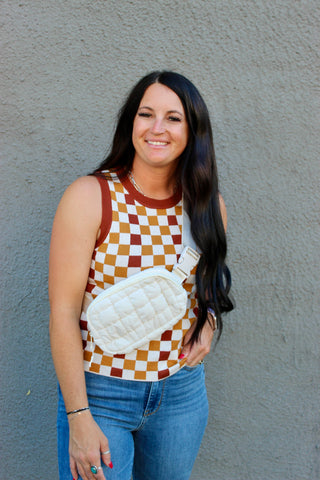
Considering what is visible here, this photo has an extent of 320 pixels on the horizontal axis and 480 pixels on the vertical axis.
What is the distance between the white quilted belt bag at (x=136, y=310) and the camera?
51.7 inches

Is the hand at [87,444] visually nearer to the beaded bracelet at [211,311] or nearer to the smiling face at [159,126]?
the beaded bracelet at [211,311]

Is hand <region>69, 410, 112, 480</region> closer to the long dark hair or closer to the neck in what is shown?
the long dark hair

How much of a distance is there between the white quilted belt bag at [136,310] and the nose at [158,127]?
1.56 ft

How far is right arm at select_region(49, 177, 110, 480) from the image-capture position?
51.5 inches

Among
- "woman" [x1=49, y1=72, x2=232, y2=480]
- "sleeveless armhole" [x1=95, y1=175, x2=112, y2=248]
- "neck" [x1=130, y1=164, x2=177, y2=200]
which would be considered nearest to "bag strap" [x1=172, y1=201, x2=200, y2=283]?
"woman" [x1=49, y1=72, x2=232, y2=480]

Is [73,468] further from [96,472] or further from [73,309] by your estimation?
[73,309]

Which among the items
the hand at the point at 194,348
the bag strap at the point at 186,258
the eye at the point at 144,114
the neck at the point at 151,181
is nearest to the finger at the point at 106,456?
the hand at the point at 194,348

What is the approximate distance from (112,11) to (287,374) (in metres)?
2.14

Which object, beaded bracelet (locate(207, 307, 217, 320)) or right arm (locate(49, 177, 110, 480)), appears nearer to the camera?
right arm (locate(49, 177, 110, 480))

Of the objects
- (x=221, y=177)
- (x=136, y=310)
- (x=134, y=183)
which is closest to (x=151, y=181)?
(x=134, y=183)

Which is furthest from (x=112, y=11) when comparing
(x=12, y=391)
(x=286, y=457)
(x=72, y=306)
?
(x=286, y=457)

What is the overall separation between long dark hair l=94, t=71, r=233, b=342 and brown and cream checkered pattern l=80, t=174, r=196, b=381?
84mm

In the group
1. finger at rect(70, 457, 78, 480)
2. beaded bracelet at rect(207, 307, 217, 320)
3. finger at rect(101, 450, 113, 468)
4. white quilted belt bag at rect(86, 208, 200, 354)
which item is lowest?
finger at rect(70, 457, 78, 480)

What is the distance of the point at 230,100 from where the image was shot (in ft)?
7.10
